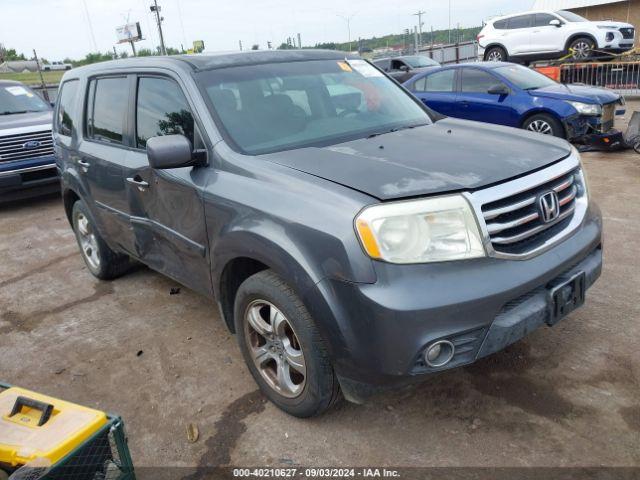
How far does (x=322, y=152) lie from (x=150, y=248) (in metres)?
1.57

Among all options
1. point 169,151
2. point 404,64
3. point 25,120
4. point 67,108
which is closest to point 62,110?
point 67,108

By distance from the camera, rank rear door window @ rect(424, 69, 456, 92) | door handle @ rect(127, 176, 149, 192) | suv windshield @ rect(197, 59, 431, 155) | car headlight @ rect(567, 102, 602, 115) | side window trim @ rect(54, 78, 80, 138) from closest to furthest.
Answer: suv windshield @ rect(197, 59, 431, 155) < door handle @ rect(127, 176, 149, 192) < side window trim @ rect(54, 78, 80, 138) < car headlight @ rect(567, 102, 602, 115) < rear door window @ rect(424, 69, 456, 92)

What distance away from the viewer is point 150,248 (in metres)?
3.75

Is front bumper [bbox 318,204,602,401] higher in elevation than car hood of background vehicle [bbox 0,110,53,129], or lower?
lower

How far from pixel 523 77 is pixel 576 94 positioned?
1.00 m

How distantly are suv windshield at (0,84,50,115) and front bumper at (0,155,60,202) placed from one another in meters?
1.52

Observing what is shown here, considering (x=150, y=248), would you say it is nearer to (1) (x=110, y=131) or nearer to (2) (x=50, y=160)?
(1) (x=110, y=131)

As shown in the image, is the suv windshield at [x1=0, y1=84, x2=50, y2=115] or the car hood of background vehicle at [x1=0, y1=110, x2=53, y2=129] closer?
the car hood of background vehicle at [x1=0, y1=110, x2=53, y2=129]

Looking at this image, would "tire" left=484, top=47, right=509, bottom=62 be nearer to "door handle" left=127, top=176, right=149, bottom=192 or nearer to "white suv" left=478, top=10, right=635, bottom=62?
"white suv" left=478, top=10, right=635, bottom=62

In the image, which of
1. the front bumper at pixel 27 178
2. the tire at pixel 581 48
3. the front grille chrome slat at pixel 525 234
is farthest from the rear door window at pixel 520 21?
the front grille chrome slat at pixel 525 234

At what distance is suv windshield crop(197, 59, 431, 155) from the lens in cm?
306

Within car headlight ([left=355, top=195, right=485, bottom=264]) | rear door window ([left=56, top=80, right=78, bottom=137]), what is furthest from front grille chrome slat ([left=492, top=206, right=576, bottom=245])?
rear door window ([left=56, top=80, right=78, bottom=137])

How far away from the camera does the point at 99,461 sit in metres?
2.17

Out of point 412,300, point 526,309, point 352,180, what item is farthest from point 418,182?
point 526,309
